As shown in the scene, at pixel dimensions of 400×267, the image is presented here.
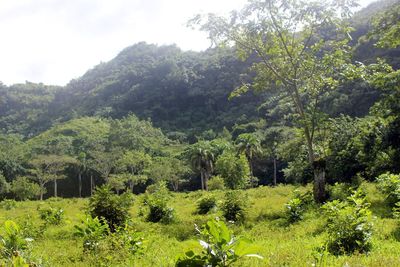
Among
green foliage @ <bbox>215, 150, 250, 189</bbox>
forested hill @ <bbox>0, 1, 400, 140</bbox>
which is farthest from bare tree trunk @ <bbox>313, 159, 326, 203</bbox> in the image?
forested hill @ <bbox>0, 1, 400, 140</bbox>

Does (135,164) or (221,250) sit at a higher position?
(221,250)

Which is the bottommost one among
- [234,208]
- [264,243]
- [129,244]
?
[234,208]

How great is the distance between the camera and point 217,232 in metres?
4.30

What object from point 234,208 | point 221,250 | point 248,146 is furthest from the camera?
point 248,146

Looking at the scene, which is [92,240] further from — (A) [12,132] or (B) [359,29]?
(A) [12,132]

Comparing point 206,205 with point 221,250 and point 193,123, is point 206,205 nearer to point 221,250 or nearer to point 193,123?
point 221,250

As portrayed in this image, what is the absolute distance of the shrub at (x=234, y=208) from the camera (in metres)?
15.3

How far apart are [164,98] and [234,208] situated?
120 meters

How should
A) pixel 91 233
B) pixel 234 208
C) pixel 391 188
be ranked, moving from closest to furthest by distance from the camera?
pixel 91 233, pixel 391 188, pixel 234 208

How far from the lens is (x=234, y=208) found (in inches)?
607

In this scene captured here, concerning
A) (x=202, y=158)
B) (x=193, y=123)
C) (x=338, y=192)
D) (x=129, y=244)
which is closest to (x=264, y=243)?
(x=129, y=244)

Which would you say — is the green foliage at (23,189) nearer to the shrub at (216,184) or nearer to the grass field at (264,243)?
the shrub at (216,184)

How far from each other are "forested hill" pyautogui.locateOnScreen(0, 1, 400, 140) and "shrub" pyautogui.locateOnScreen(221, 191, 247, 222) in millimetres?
70048

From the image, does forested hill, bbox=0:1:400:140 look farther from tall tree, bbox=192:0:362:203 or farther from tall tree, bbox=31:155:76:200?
tall tree, bbox=192:0:362:203
